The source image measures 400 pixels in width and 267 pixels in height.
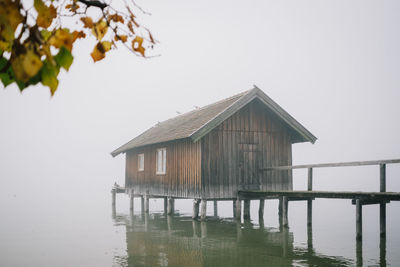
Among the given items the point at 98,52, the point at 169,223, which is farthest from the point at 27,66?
the point at 169,223

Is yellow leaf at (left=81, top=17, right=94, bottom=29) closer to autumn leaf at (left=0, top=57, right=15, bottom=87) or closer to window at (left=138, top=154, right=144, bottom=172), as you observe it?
autumn leaf at (left=0, top=57, right=15, bottom=87)

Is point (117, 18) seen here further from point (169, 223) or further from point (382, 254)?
point (169, 223)

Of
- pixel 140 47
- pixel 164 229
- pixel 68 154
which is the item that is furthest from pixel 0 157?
pixel 140 47

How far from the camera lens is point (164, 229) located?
1852 cm

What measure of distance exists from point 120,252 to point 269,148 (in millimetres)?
9990

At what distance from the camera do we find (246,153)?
19.4 metres

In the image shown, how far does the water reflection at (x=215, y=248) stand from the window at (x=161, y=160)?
4.08 metres

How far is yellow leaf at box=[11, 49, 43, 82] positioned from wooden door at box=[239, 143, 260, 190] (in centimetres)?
1754

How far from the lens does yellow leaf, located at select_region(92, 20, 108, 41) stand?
10.6 ft

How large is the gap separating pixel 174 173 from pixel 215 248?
811cm

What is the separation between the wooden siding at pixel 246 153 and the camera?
61.3ft

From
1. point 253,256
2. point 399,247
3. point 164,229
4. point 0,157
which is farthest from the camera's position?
point 0,157

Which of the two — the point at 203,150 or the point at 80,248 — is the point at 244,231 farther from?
the point at 80,248

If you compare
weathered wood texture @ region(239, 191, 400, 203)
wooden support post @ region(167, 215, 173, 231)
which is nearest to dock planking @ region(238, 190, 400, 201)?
weathered wood texture @ region(239, 191, 400, 203)
